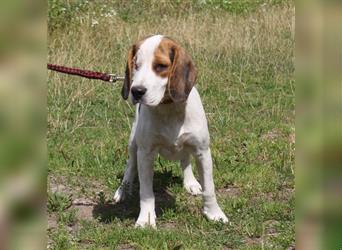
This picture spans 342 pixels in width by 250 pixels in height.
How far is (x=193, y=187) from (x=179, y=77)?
1.41 meters

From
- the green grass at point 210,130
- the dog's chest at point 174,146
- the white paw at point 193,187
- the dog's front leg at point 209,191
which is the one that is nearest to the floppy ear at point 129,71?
the dog's chest at point 174,146

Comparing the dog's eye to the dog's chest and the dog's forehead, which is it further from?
the dog's chest

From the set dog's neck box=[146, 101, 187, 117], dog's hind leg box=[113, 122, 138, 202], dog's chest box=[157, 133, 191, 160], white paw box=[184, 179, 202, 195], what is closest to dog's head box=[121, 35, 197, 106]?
dog's neck box=[146, 101, 187, 117]

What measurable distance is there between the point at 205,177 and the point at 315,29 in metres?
3.53

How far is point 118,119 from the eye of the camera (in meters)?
6.99

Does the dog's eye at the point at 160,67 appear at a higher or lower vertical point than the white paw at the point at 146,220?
higher

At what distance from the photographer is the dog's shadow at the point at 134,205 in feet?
15.2

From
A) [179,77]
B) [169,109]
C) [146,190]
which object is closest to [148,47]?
[179,77]

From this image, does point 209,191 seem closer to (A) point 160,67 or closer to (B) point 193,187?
(B) point 193,187

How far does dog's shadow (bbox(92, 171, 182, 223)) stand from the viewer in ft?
15.2

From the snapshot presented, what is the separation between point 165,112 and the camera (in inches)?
163

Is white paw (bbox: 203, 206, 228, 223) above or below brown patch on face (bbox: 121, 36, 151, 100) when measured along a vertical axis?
below

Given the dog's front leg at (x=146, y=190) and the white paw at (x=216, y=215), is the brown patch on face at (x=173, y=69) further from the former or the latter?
→ the white paw at (x=216, y=215)

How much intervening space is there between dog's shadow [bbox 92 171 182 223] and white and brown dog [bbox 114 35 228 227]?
1.09ft
